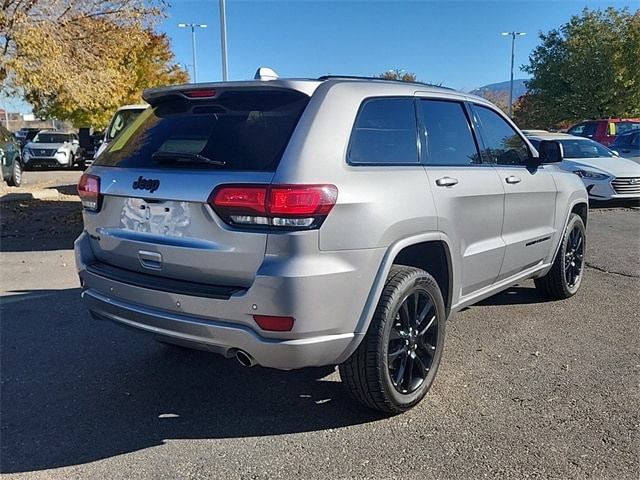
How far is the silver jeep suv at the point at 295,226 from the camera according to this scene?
2666 mm

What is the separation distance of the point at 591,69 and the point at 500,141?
109 ft

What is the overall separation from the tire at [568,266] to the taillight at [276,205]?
3303 mm

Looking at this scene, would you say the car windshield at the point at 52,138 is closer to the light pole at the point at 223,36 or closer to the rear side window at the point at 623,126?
the light pole at the point at 223,36

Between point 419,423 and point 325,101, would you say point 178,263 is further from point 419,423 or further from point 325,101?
point 419,423

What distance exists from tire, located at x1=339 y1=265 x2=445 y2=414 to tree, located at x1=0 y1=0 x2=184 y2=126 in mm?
10835

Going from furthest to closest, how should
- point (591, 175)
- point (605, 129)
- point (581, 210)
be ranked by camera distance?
point (605, 129)
point (591, 175)
point (581, 210)

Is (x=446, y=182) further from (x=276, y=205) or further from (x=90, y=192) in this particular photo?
(x=90, y=192)

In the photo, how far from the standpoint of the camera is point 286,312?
2619mm

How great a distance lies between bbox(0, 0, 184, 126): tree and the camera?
11.4m

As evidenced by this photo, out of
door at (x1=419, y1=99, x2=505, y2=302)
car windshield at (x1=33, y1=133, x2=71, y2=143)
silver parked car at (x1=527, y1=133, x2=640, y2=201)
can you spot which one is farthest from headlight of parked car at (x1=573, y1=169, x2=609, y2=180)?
car windshield at (x1=33, y1=133, x2=71, y2=143)

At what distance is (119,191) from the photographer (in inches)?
123

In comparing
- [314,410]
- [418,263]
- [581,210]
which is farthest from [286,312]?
[581,210]

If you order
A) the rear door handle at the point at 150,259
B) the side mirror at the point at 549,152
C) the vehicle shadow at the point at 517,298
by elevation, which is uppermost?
the side mirror at the point at 549,152

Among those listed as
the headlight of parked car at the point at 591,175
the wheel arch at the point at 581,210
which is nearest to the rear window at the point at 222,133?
the wheel arch at the point at 581,210
